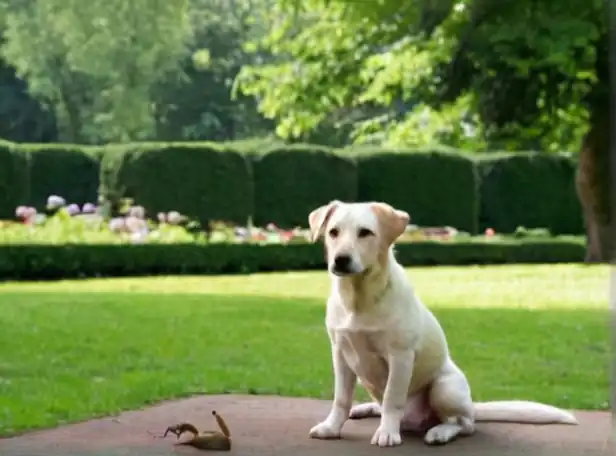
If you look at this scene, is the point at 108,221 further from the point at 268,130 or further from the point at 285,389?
the point at 285,389

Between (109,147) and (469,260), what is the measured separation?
4500 mm

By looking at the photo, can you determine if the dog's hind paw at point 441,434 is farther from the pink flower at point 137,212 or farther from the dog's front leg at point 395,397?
the pink flower at point 137,212

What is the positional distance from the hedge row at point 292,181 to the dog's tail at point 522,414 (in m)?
9.27

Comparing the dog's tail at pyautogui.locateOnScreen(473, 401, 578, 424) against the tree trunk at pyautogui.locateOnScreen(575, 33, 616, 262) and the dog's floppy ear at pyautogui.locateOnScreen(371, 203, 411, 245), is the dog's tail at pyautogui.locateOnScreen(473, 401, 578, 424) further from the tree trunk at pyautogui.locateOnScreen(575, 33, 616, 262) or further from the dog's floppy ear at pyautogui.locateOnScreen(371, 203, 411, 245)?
the tree trunk at pyautogui.locateOnScreen(575, 33, 616, 262)

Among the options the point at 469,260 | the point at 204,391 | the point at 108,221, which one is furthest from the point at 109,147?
the point at 204,391

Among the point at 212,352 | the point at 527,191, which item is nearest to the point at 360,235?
the point at 212,352

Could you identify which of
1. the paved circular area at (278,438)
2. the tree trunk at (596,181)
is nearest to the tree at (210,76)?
the tree trunk at (596,181)

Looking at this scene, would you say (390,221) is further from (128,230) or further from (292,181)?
(292,181)

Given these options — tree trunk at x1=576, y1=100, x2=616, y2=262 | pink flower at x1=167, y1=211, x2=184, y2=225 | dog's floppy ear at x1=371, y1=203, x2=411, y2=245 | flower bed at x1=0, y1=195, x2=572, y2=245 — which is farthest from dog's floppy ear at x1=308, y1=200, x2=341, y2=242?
tree trunk at x1=576, y1=100, x2=616, y2=262

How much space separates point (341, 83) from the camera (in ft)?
38.8

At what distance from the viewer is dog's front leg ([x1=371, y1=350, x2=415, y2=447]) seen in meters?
2.70

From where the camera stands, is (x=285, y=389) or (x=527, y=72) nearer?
(x=285, y=389)

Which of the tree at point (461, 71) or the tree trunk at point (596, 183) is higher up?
the tree at point (461, 71)

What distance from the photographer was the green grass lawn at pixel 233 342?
3.97 metres
